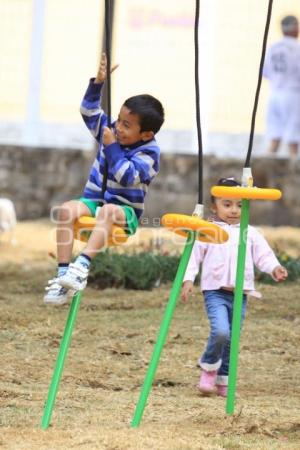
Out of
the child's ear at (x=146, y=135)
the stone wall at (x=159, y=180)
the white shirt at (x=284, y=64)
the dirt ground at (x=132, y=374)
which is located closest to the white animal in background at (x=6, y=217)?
the dirt ground at (x=132, y=374)

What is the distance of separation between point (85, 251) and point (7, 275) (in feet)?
18.2

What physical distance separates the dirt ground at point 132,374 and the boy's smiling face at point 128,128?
1.28 m

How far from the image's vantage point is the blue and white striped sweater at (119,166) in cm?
554

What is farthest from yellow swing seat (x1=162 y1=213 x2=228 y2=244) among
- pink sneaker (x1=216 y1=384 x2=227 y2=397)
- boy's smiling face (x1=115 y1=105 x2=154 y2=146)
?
pink sneaker (x1=216 y1=384 x2=227 y2=397)

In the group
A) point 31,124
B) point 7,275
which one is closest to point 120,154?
point 7,275

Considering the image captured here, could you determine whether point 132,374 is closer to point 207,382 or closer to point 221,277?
point 207,382

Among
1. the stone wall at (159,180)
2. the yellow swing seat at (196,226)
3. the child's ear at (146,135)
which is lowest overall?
the stone wall at (159,180)

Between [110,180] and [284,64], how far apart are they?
977cm

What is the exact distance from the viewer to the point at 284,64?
15141 mm

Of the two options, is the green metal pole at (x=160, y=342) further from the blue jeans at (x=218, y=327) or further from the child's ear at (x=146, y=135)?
the blue jeans at (x=218, y=327)

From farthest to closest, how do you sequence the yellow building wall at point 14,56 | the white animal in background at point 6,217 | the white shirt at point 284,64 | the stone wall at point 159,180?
the yellow building wall at point 14,56
the white shirt at point 284,64
the stone wall at point 159,180
the white animal in background at point 6,217

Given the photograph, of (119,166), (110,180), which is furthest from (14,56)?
(119,166)

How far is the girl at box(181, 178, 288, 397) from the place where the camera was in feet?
22.5

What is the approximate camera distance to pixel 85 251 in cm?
554
